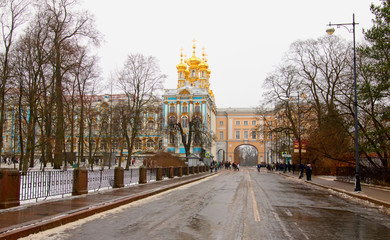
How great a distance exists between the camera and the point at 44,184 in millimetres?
13656

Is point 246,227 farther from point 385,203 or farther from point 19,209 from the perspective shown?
point 385,203

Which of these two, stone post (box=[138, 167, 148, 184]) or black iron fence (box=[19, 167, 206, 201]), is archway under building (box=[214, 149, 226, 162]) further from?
black iron fence (box=[19, 167, 206, 201])

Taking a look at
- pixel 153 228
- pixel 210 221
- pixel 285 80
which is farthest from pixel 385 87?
pixel 285 80

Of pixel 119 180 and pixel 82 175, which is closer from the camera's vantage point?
pixel 82 175

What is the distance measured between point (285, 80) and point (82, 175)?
123ft

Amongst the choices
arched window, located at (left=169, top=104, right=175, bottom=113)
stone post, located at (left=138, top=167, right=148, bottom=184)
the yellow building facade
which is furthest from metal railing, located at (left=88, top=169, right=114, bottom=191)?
the yellow building facade

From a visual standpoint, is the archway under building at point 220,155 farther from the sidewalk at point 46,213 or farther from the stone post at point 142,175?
the sidewalk at point 46,213

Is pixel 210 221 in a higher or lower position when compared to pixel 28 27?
lower

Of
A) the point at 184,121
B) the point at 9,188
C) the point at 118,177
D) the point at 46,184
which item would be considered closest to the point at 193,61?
the point at 184,121

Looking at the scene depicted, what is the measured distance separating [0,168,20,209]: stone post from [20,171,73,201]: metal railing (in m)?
1.06

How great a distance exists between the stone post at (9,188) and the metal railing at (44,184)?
106cm

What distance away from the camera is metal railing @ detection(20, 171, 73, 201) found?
41.9ft

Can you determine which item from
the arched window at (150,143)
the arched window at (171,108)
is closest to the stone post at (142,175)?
the arched window at (150,143)

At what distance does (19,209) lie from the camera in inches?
434
